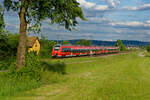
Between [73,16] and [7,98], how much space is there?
25.2 ft

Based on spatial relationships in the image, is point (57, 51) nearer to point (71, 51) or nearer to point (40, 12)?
point (71, 51)

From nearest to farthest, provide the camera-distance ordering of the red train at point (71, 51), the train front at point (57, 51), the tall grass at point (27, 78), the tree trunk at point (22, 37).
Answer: the tall grass at point (27, 78)
the tree trunk at point (22, 37)
the train front at point (57, 51)
the red train at point (71, 51)

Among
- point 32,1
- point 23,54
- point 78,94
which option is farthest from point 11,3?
point 78,94

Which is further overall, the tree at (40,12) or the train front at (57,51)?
the train front at (57,51)

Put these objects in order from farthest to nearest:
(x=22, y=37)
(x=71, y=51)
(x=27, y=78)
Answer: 1. (x=71, y=51)
2. (x=22, y=37)
3. (x=27, y=78)

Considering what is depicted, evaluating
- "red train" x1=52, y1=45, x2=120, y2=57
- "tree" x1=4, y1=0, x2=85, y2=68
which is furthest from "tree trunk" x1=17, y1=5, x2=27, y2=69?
"red train" x1=52, y1=45, x2=120, y2=57

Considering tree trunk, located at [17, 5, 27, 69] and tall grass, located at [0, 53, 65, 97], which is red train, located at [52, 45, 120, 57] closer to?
tall grass, located at [0, 53, 65, 97]

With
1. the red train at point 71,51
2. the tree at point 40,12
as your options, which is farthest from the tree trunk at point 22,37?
the red train at point 71,51

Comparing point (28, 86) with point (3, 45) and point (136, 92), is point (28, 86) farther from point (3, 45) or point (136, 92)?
point (3, 45)

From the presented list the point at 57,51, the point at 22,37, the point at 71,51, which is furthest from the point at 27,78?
the point at 71,51

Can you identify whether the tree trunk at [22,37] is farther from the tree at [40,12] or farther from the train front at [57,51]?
the train front at [57,51]

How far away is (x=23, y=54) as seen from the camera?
13.1 metres

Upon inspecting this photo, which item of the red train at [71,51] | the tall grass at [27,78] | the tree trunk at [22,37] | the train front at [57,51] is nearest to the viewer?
the tall grass at [27,78]

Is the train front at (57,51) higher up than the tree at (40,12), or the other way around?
→ the tree at (40,12)
